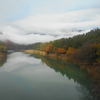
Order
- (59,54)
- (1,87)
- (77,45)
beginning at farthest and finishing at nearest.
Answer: (59,54) → (77,45) → (1,87)

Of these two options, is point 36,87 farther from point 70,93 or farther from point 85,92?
point 85,92

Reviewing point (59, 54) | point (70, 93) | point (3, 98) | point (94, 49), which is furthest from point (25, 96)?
point (59, 54)

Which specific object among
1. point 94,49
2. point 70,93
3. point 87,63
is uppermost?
point 94,49

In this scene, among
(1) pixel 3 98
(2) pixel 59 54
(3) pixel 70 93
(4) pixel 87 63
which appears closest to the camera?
(1) pixel 3 98

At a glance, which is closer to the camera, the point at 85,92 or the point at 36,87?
the point at 85,92

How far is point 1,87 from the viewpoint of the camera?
8.45 m

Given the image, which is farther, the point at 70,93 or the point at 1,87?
the point at 1,87

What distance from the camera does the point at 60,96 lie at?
23.4ft

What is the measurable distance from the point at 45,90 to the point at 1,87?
3.67 metres

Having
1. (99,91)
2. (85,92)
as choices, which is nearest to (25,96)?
(85,92)

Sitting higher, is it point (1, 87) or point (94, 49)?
point (94, 49)

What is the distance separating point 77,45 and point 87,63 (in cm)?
712

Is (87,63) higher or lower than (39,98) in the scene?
higher

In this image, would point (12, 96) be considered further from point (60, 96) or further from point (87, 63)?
point (87, 63)
